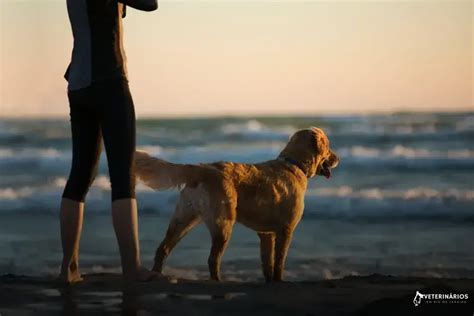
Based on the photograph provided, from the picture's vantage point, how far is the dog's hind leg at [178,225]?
12.8ft

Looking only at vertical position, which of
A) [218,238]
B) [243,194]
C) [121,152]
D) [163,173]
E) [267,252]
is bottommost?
[267,252]

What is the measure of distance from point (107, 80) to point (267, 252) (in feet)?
4.27

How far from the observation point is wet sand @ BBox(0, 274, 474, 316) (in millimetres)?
3258

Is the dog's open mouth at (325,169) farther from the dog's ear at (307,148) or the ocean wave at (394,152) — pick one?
the ocean wave at (394,152)

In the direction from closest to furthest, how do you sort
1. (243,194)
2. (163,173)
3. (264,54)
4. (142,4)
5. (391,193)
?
(142,4) < (163,173) < (243,194) < (264,54) < (391,193)

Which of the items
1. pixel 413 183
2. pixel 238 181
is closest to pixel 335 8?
pixel 238 181

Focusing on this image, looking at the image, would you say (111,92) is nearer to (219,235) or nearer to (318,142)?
(219,235)

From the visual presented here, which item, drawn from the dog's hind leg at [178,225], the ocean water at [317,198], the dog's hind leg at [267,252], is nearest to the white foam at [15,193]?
the ocean water at [317,198]

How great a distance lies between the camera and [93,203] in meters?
5.30
